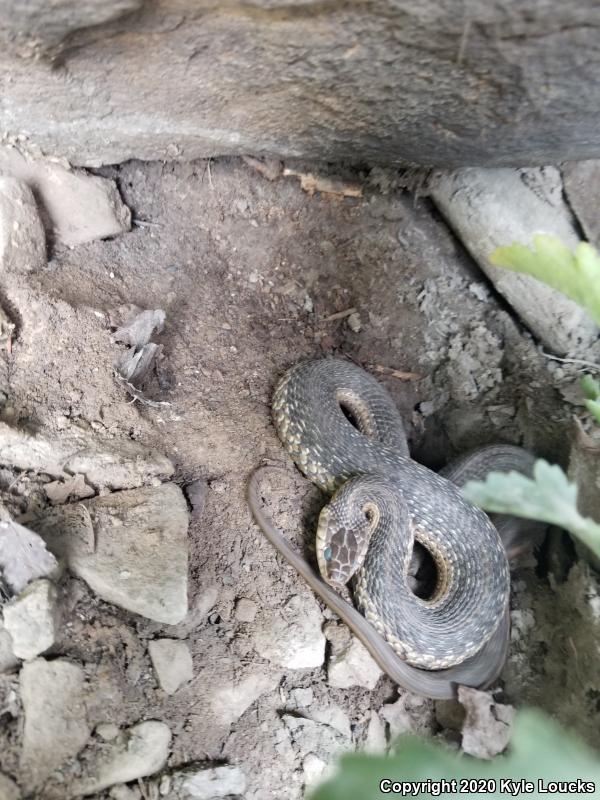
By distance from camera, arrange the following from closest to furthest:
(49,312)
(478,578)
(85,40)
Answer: (85,40), (49,312), (478,578)

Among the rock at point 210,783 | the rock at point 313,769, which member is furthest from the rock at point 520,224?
the rock at point 210,783

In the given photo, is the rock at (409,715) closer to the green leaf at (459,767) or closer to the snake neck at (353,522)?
the snake neck at (353,522)

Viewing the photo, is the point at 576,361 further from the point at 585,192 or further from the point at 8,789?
the point at 8,789

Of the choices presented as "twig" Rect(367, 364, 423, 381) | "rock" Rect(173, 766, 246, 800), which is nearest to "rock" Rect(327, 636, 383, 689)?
"rock" Rect(173, 766, 246, 800)

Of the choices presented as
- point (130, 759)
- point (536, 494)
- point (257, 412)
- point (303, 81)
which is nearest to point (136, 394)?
point (257, 412)

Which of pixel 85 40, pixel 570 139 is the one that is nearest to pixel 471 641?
pixel 570 139

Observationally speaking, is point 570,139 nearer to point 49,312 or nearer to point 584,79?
point 584,79

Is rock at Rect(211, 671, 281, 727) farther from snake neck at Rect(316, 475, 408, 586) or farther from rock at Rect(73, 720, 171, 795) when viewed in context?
snake neck at Rect(316, 475, 408, 586)
